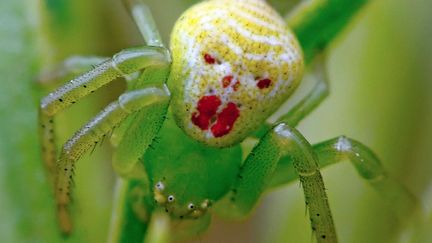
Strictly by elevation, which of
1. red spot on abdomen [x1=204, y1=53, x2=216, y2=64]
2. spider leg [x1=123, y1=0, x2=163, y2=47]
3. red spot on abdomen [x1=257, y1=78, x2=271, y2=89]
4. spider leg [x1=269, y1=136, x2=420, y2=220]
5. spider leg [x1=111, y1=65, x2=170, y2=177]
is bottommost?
spider leg [x1=269, y1=136, x2=420, y2=220]

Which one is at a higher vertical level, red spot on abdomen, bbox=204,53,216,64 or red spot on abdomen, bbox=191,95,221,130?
red spot on abdomen, bbox=204,53,216,64

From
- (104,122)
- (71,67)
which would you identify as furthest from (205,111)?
(71,67)

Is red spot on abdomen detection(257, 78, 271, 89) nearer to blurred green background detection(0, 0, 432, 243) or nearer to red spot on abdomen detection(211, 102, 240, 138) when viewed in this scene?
red spot on abdomen detection(211, 102, 240, 138)

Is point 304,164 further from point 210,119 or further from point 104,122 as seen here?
point 104,122

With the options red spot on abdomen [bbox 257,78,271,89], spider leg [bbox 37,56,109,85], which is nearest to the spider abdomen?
red spot on abdomen [bbox 257,78,271,89]

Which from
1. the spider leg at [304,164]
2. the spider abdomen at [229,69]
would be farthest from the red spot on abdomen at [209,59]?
the spider leg at [304,164]

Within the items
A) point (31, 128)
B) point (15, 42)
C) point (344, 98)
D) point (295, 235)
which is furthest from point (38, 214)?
point (344, 98)

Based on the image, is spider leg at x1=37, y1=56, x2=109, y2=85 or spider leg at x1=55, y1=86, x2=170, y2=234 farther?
spider leg at x1=37, y1=56, x2=109, y2=85

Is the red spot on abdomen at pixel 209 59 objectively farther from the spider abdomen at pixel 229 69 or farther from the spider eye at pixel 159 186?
the spider eye at pixel 159 186
